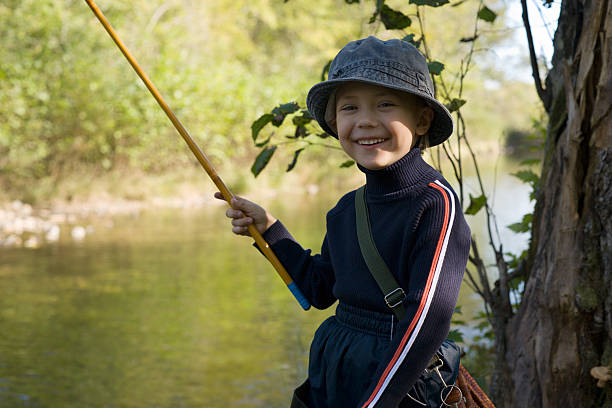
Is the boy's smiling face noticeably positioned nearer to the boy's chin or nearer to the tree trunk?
the boy's chin

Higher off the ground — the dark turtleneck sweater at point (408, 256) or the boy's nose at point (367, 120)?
the boy's nose at point (367, 120)

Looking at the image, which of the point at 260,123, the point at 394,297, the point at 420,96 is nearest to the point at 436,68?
the point at 260,123

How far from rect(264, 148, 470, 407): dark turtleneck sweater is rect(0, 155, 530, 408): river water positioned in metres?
2.52

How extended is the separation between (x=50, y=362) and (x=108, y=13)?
10.3m

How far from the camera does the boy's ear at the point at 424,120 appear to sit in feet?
5.54

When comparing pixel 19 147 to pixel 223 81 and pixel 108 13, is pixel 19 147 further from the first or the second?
pixel 223 81

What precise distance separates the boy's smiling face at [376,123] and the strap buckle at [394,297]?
0.28 meters

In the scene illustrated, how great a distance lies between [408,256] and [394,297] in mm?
91

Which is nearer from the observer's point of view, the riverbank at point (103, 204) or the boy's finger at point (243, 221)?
the boy's finger at point (243, 221)

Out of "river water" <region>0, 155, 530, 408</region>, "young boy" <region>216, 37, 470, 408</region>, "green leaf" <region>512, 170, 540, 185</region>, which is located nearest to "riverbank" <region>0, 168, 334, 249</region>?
"river water" <region>0, 155, 530, 408</region>

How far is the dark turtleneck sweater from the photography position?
4.68ft

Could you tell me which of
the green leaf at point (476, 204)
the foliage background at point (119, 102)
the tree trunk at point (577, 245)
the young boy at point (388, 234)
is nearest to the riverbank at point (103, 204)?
the foliage background at point (119, 102)

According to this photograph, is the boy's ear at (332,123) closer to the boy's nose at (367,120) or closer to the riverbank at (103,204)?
the boy's nose at (367,120)

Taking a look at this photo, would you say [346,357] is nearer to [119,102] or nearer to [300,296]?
[300,296]
